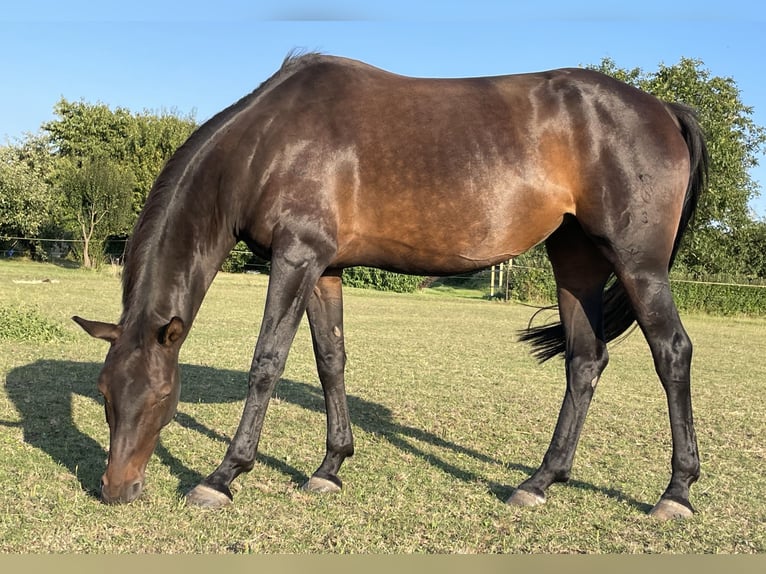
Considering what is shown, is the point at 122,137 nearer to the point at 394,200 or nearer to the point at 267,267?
the point at 267,267

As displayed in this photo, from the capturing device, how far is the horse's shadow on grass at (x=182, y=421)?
4.52m

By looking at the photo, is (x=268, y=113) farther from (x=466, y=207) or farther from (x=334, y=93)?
(x=466, y=207)

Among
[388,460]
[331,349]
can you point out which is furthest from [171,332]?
[388,460]

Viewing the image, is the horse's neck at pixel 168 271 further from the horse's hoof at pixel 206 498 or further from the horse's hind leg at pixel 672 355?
the horse's hind leg at pixel 672 355

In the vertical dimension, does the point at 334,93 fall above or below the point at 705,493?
above

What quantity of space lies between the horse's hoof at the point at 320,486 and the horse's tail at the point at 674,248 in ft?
6.45

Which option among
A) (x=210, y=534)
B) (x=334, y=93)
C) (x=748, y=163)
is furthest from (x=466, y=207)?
(x=748, y=163)

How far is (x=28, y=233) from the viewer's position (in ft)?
131

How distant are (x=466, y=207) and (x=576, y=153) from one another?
770mm

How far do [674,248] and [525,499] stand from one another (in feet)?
6.53

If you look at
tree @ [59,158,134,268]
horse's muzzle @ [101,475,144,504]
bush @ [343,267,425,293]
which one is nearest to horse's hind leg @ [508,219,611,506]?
horse's muzzle @ [101,475,144,504]

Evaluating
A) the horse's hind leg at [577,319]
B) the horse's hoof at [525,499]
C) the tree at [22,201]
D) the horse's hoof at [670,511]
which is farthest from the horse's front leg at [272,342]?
the tree at [22,201]

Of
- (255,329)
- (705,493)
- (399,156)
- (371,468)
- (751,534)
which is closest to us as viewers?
(751,534)

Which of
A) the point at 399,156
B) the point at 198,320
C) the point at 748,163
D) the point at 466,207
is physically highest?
the point at 748,163
